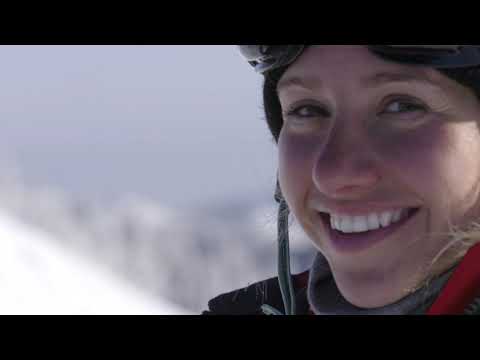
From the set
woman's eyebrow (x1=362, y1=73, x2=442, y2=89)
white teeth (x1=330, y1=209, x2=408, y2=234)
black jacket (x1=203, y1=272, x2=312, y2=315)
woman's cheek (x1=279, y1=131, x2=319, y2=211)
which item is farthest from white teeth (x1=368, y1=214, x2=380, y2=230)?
black jacket (x1=203, y1=272, x2=312, y2=315)

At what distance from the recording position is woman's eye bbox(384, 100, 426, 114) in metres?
1.80

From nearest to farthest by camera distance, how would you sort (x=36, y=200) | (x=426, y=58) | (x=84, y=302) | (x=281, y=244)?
(x=426, y=58)
(x=281, y=244)
(x=84, y=302)
(x=36, y=200)

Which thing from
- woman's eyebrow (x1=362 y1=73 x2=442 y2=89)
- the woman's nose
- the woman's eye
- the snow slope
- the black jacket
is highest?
the snow slope

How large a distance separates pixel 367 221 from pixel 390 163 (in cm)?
17

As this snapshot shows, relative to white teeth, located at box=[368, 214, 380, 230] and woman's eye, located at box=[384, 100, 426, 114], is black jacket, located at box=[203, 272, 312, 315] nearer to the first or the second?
white teeth, located at box=[368, 214, 380, 230]

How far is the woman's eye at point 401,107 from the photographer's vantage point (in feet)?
5.92

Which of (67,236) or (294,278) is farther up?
(67,236)

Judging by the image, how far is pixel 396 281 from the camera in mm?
1856

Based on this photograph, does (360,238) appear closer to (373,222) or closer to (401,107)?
(373,222)

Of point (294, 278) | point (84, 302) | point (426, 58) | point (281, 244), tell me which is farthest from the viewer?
point (84, 302)

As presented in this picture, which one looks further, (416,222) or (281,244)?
(281,244)

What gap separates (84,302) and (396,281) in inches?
1285
